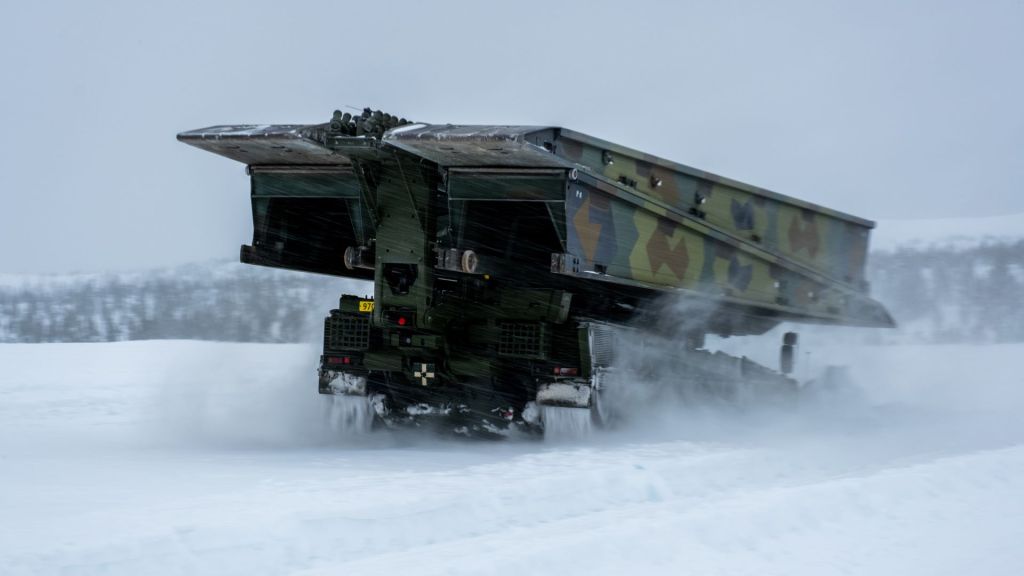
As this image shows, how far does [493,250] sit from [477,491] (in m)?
3.72

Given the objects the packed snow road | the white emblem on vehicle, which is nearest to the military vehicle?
the white emblem on vehicle

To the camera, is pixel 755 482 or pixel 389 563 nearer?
pixel 389 563

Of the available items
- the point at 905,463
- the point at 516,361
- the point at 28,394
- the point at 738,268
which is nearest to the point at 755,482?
the point at 905,463

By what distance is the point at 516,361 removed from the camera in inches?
409

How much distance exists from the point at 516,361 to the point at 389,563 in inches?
209

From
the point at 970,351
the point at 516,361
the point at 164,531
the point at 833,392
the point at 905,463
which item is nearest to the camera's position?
the point at 164,531

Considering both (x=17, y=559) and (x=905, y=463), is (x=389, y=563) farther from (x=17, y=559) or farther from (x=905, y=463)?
(x=905, y=463)

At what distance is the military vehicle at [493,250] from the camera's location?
920 cm

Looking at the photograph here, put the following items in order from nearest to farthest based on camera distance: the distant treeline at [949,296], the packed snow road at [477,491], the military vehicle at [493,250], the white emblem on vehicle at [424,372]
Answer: the packed snow road at [477,491], the military vehicle at [493,250], the white emblem on vehicle at [424,372], the distant treeline at [949,296]

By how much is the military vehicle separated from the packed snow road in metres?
0.68

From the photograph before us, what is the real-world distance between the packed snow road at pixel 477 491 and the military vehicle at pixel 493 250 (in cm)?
68

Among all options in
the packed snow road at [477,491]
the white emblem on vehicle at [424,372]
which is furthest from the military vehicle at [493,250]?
the packed snow road at [477,491]

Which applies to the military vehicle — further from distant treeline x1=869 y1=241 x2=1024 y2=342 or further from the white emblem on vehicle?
distant treeline x1=869 y1=241 x2=1024 y2=342

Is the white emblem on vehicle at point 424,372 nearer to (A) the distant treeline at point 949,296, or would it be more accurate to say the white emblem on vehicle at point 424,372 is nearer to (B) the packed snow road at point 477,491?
(B) the packed snow road at point 477,491
